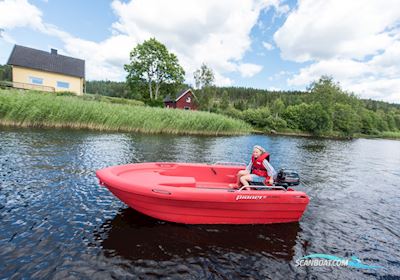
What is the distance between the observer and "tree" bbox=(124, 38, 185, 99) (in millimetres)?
44250

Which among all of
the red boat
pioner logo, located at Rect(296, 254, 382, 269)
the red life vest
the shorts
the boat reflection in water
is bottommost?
pioner logo, located at Rect(296, 254, 382, 269)

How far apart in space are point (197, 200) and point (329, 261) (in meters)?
2.58

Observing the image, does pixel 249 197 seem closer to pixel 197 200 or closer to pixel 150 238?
pixel 197 200

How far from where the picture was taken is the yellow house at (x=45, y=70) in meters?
31.6

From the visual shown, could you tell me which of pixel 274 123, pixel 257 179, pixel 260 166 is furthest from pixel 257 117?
pixel 257 179

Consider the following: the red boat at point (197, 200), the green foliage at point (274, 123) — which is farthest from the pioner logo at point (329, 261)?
the green foliage at point (274, 123)

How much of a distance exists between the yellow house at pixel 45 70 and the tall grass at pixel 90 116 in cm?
1816

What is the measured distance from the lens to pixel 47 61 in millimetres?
34500

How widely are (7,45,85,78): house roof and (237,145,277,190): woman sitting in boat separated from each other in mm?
36691

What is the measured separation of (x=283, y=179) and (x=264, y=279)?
108 inches

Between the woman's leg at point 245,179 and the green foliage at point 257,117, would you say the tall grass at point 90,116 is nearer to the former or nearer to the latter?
the woman's leg at point 245,179

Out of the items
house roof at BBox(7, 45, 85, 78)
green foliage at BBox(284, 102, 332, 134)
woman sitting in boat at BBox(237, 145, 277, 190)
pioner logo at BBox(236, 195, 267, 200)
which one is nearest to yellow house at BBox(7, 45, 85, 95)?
house roof at BBox(7, 45, 85, 78)

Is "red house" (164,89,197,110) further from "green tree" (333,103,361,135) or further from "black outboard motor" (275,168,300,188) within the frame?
"black outboard motor" (275,168,300,188)

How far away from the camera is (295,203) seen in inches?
205
